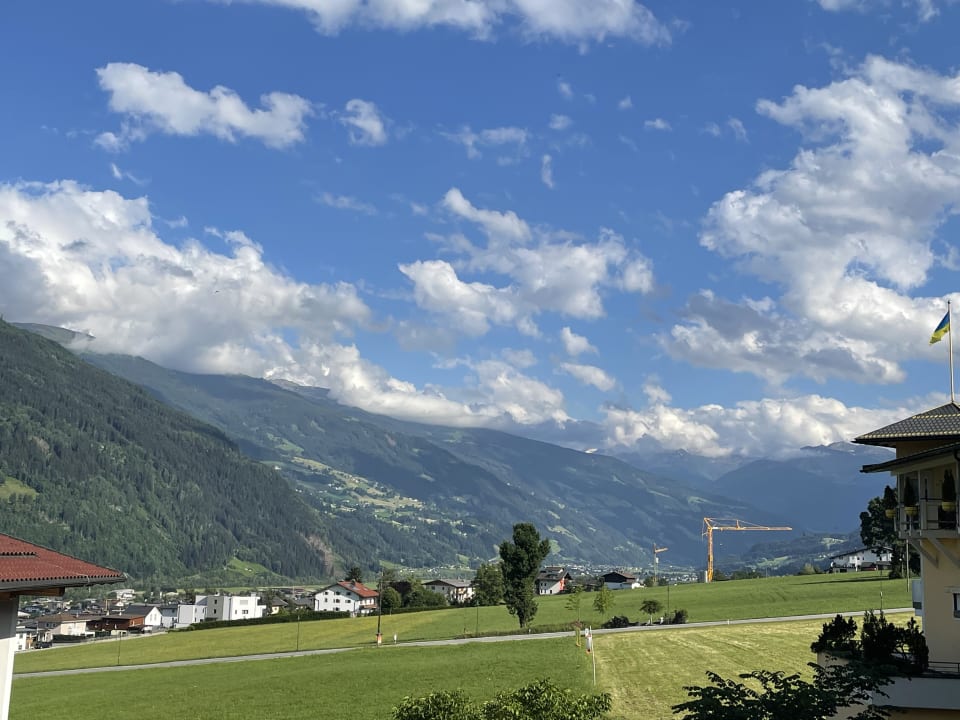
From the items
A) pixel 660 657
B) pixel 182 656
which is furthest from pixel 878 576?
pixel 182 656

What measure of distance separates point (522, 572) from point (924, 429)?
89.6 m

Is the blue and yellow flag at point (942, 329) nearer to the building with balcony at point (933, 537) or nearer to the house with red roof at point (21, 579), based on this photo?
the building with balcony at point (933, 537)

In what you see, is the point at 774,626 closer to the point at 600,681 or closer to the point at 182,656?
the point at 600,681

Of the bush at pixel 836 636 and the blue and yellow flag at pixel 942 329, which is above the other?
the blue and yellow flag at pixel 942 329

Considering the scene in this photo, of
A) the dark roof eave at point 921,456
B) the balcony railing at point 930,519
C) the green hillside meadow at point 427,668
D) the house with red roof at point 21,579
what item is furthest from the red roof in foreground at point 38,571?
the green hillside meadow at point 427,668

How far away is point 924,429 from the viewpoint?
100 feet

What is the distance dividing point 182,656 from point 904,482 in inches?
4147

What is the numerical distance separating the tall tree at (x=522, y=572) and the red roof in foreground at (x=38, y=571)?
10206 cm

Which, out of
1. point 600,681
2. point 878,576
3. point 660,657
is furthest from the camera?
point 878,576

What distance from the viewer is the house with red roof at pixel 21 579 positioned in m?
13.8

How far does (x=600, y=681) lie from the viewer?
6494 centimetres

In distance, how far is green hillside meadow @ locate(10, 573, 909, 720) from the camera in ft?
214

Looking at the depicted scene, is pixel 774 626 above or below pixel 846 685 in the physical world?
below

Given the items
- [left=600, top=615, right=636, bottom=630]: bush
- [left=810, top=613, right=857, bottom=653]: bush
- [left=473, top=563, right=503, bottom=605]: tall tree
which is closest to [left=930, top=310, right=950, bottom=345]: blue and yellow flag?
[left=810, top=613, right=857, bottom=653]: bush
